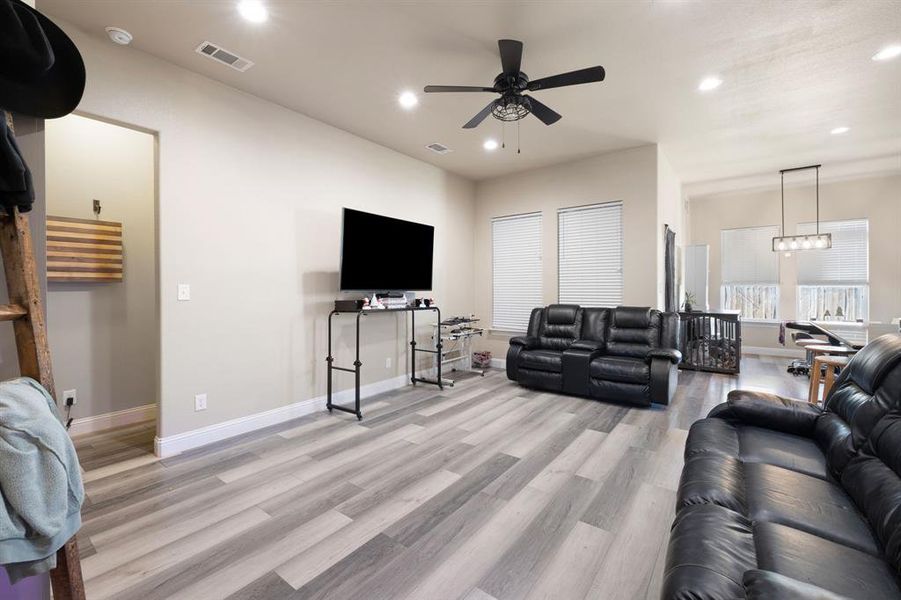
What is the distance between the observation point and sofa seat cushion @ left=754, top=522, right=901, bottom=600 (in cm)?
106

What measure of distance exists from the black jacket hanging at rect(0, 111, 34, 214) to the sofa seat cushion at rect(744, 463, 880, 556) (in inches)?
103

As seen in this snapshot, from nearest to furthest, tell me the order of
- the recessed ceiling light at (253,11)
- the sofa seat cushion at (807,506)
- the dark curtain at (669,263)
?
1. the sofa seat cushion at (807,506)
2. the recessed ceiling light at (253,11)
3. the dark curtain at (669,263)

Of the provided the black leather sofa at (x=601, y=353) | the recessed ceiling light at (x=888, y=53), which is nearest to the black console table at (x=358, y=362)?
the black leather sofa at (x=601, y=353)

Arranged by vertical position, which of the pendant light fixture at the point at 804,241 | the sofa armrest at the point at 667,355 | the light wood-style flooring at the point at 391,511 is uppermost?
the pendant light fixture at the point at 804,241

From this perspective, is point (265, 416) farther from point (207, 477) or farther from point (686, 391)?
point (686, 391)

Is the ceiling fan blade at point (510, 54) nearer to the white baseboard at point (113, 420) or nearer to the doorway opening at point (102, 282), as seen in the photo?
the doorway opening at point (102, 282)

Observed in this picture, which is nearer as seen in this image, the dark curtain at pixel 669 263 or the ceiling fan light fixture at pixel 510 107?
the ceiling fan light fixture at pixel 510 107

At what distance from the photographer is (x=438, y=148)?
5.00 metres

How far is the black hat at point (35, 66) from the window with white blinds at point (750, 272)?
933 centimetres

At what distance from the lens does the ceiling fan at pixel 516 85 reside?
100.0 inches

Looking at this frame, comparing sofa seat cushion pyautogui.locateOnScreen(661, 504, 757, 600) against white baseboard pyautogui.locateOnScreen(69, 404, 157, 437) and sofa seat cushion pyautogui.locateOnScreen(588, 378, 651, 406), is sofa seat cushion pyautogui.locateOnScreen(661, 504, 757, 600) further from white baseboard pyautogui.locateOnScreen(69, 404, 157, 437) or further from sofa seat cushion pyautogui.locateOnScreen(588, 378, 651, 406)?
white baseboard pyautogui.locateOnScreen(69, 404, 157, 437)

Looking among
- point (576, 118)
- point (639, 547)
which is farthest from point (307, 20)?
point (639, 547)

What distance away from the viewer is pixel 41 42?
1.08 metres

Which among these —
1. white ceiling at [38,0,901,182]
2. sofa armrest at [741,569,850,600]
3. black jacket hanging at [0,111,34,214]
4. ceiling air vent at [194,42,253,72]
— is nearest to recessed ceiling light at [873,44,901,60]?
white ceiling at [38,0,901,182]
